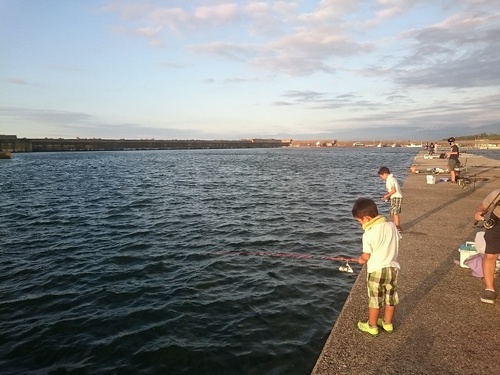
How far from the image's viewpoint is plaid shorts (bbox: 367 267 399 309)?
14.0 ft

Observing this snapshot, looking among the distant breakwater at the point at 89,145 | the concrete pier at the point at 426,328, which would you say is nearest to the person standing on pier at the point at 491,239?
the concrete pier at the point at 426,328

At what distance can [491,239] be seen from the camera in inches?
195

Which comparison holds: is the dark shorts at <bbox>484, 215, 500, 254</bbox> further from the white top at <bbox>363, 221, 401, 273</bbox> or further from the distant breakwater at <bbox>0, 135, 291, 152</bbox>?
the distant breakwater at <bbox>0, 135, 291, 152</bbox>

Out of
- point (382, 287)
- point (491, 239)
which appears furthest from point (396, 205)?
point (382, 287)

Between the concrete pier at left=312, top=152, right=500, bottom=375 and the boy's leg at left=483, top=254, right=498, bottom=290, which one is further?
the boy's leg at left=483, top=254, right=498, bottom=290

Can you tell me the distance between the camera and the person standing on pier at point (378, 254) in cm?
422

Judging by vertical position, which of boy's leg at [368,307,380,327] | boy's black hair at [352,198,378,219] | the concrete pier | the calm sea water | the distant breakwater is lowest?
the calm sea water

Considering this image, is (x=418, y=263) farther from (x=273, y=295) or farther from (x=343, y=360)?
(x=343, y=360)

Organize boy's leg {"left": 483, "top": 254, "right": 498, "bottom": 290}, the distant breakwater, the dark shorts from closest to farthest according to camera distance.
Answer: the dark shorts
boy's leg {"left": 483, "top": 254, "right": 498, "bottom": 290}
the distant breakwater

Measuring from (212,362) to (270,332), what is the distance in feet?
4.07

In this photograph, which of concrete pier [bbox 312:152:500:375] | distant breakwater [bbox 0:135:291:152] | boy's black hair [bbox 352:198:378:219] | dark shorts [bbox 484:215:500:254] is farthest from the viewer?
distant breakwater [bbox 0:135:291:152]

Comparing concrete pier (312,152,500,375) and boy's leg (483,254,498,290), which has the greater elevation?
boy's leg (483,254,498,290)

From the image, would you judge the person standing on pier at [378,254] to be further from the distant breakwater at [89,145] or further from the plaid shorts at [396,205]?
the distant breakwater at [89,145]

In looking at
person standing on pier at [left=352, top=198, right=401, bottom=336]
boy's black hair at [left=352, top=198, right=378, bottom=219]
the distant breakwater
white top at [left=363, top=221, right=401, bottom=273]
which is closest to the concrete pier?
person standing on pier at [left=352, top=198, right=401, bottom=336]
